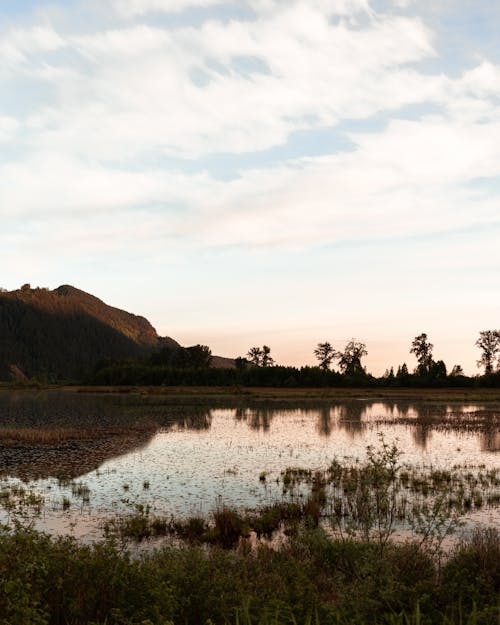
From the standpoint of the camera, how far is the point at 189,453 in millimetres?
36281

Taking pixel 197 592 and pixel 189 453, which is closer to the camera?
pixel 197 592

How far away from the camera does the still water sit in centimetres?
2233

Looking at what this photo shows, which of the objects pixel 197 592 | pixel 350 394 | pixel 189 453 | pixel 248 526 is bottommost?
pixel 350 394

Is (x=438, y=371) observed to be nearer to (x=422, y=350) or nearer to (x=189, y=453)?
(x=422, y=350)

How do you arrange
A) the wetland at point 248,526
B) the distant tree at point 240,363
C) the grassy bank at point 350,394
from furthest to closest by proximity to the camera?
the distant tree at point 240,363 → the grassy bank at point 350,394 → the wetland at point 248,526

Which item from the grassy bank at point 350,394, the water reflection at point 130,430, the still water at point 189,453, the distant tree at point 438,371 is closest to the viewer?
the still water at point 189,453

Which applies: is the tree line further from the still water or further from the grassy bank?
the still water

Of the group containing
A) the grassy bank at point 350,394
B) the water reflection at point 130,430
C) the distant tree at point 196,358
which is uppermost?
the distant tree at point 196,358

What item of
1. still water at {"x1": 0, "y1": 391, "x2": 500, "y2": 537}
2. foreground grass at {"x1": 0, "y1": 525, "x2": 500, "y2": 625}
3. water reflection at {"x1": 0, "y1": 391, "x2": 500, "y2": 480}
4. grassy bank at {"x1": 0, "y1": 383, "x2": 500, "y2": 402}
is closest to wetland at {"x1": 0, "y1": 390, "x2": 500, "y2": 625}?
foreground grass at {"x1": 0, "y1": 525, "x2": 500, "y2": 625}

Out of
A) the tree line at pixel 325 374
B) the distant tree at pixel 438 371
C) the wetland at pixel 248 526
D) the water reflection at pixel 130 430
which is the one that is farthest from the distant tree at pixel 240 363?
the wetland at pixel 248 526

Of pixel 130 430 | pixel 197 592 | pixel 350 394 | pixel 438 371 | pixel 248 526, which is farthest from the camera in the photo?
pixel 438 371

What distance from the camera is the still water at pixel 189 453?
22.3 metres

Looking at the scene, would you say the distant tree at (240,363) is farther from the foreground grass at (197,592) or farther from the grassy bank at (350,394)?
the foreground grass at (197,592)

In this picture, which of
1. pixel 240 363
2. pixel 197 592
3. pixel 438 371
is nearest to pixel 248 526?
pixel 197 592
